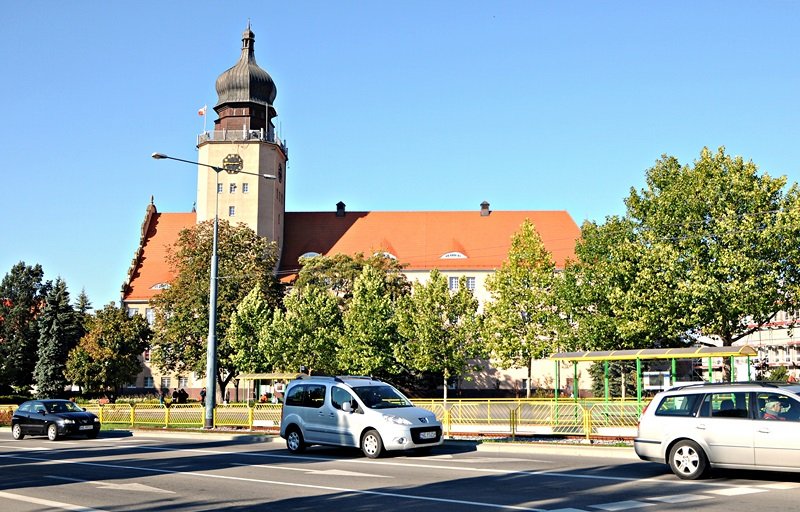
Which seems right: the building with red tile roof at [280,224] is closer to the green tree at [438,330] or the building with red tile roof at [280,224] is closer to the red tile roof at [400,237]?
the red tile roof at [400,237]

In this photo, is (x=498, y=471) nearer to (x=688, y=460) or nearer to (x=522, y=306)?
(x=688, y=460)

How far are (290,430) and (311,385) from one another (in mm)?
1372

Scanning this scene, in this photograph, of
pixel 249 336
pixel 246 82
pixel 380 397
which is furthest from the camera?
pixel 246 82

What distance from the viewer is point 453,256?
8162 centimetres

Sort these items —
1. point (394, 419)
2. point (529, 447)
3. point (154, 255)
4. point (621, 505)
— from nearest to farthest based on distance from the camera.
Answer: point (621, 505) < point (394, 419) < point (529, 447) < point (154, 255)

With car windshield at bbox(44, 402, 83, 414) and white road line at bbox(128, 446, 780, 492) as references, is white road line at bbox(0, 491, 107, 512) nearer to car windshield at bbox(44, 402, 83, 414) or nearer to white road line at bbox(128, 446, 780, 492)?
white road line at bbox(128, 446, 780, 492)

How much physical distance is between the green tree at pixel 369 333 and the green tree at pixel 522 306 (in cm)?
715

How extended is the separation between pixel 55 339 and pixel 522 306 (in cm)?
3829

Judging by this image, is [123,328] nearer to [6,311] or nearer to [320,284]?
[320,284]

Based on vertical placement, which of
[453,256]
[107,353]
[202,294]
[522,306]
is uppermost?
[453,256]

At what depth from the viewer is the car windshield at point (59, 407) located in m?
29.9

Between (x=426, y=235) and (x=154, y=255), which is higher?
(x=426, y=235)

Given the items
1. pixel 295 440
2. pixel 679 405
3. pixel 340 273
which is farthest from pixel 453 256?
pixel 679 405

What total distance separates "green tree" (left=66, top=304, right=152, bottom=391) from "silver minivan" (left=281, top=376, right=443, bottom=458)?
49.9 meters
